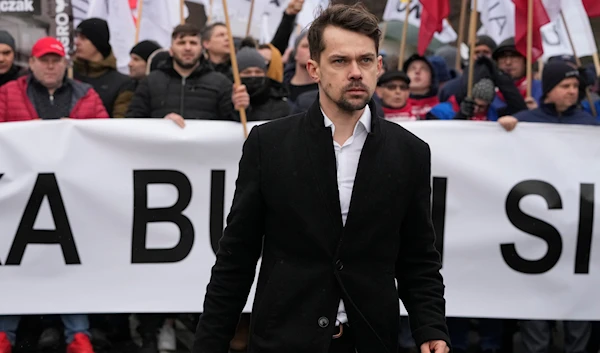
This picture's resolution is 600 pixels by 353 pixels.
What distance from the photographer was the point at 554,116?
24.2 feet

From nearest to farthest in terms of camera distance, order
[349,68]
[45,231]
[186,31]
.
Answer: [349,68] → [45,231] → [186,31]

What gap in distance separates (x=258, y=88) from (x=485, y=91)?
156cm

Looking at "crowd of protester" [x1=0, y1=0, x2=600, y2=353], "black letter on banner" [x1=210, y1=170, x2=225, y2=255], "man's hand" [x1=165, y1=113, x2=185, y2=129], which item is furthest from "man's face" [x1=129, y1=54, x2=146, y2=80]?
"black letter on banner" [x1=210, y1=170, x2=225, y2=255]

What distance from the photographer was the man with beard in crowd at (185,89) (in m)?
7.42

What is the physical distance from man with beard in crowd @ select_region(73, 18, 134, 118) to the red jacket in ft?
1.96

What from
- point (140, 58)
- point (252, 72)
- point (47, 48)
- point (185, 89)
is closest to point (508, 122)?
point (252, 72)

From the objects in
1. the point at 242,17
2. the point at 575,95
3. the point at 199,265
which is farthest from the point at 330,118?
the point at 242,17

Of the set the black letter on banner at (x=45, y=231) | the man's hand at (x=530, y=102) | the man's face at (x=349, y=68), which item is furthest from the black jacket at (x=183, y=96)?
the man's face at (x=349, y=68)

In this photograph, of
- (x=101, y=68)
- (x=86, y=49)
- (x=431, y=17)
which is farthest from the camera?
(x=431, y=17)

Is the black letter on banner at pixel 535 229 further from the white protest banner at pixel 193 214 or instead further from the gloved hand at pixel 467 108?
the gloved hand at pixel 467 108

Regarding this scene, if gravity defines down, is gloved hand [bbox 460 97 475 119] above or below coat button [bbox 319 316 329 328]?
above

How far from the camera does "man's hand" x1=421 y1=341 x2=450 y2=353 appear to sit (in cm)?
355

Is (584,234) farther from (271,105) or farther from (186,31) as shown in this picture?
(186,31)

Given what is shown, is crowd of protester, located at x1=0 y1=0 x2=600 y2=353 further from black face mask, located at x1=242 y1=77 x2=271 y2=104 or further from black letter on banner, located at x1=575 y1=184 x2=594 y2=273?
black letter on banner, located at x1=575 y1=184 x2=594 y2=273
